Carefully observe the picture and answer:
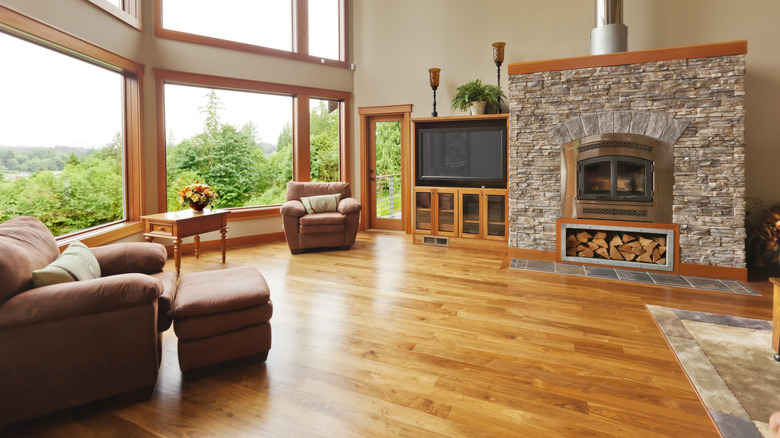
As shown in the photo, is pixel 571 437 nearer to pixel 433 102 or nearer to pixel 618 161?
pixel 618 161

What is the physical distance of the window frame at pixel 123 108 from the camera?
3420 millimetres

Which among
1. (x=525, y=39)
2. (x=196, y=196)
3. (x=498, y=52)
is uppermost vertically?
(x=525, y=39)

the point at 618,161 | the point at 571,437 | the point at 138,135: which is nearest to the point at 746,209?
the point at 618,161

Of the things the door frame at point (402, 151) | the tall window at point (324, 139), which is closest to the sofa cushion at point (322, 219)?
the tall window at point (324, 139)

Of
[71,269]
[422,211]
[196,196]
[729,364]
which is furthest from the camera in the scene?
[422,211]

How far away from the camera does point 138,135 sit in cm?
484

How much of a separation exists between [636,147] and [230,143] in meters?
5.06

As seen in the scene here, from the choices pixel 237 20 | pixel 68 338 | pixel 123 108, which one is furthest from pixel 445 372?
pixel 237 20

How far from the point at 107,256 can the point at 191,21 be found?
13.3ft

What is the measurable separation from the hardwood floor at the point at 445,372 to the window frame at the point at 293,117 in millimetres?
2441

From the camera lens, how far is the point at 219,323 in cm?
221

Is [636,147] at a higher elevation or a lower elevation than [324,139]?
lower

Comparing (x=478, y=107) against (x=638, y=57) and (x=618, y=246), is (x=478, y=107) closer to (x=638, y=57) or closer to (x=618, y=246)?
(x=638, y=57)

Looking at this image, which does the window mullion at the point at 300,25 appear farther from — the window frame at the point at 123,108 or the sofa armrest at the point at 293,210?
the sofa armrest at the point at 293,210
